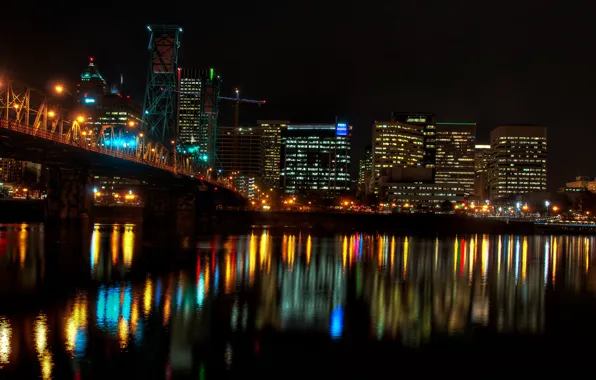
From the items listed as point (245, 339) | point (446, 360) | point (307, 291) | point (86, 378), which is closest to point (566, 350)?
point (446, 360)

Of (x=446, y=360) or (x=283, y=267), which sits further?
(x=283, y=267)

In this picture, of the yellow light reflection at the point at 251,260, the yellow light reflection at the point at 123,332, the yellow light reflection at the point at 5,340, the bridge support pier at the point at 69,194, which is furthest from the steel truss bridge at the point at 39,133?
the yellow light reflection at the point at 123,332

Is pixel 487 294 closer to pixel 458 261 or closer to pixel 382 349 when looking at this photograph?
pixel 382 349

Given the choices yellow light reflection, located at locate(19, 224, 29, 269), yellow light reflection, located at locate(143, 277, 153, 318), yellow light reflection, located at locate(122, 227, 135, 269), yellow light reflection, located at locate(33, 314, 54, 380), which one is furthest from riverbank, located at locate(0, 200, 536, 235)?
yellow light reflection, located at locate(33, 314, 54, 380)

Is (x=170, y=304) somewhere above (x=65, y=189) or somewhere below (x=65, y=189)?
below

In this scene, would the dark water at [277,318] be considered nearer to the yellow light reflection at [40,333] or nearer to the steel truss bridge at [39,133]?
the yellow light reflection at [40,333]

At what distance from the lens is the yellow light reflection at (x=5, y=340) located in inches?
605

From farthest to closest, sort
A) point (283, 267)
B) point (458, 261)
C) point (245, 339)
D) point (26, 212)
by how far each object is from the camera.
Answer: point (26, 212) → point (458, 261) → point (283, 267) → point (245, 339)

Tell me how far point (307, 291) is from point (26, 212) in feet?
257

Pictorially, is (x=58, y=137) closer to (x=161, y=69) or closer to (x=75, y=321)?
(x=75, y=321)

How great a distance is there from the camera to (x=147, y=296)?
24.9 meters

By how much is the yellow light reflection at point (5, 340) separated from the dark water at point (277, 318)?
0.10ft

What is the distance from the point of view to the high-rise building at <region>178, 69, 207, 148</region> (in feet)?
536

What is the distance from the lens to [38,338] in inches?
683
